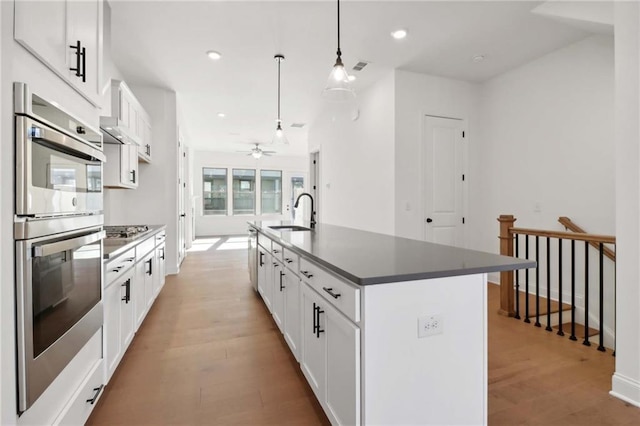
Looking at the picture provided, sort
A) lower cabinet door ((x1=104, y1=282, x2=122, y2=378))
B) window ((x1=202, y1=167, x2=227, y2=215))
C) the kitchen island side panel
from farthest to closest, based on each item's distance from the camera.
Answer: window ((x1=202, y1=167, x2=227, y2=215)) → lower cabinet door ((x1=104, y1=282, x2=122, y2=378)) → the kitchen island side panel

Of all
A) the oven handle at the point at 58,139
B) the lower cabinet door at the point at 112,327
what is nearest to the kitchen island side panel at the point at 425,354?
the oven handle at the point at 58,139

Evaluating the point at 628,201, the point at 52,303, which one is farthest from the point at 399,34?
the point at 52,303

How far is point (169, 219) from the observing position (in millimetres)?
4984

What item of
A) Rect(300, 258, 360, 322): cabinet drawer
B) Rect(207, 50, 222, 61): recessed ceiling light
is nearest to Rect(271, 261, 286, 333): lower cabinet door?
Rect(300, 258, 360, 322): cabinet drawer

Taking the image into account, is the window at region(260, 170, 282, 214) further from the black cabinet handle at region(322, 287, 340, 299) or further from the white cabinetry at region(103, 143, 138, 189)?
the black cabinet handle at region(322, 287, 340, 299)

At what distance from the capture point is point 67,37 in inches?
51.4

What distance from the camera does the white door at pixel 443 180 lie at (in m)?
4.43

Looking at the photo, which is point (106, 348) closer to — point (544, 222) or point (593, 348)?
point (593, 348)

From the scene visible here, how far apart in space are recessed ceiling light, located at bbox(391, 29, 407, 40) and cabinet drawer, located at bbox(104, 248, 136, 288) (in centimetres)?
323

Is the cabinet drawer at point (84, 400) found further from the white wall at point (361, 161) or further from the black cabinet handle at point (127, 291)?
the white wall at point (361, 161)

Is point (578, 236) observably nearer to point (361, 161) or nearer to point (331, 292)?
point (331, 292)

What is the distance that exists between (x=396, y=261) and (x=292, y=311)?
39.6 inches

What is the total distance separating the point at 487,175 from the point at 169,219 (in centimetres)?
488

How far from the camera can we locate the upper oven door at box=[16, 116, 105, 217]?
0.99 metres
